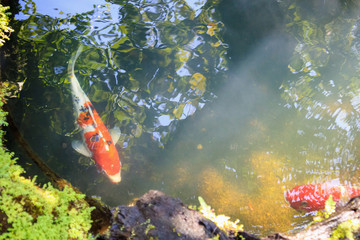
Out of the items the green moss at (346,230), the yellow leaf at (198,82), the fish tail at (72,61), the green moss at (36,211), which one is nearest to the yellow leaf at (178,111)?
the yellow leaf at (198,82)

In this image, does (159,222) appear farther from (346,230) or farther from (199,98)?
(199,98)

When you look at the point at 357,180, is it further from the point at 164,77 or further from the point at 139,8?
the point at 139,8

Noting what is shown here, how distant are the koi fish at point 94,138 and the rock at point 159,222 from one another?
5.24 ft

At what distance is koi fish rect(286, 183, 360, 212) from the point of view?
3883 millimetres

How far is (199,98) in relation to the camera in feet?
16.4

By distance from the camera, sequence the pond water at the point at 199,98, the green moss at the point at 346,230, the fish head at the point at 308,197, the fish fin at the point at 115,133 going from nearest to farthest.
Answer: the green moss at the point at 346,230 → the fish head at the point at 308,197 → the pond water at the point at 199,98 → the fish fin at the point at 115,133

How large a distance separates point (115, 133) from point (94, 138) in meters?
0.41

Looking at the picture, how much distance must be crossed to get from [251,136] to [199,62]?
1.99 metres

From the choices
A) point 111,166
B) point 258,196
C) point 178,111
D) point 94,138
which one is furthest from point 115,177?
point 258,196

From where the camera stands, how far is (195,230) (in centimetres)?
251

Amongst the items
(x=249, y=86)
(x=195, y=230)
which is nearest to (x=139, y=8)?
(x=249, y=86)

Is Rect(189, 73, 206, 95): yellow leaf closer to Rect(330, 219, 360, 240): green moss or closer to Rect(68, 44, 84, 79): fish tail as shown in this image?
Rect(68, 44, 84, 79): fish tail

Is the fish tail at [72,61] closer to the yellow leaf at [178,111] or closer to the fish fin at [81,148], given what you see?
the fish fin at [81,148]

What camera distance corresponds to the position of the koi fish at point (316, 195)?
12.7 ft
